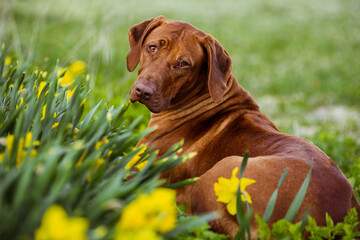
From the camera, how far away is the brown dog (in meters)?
2.11

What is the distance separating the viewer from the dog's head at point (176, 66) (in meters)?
2.70

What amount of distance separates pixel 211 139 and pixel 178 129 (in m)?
0.27

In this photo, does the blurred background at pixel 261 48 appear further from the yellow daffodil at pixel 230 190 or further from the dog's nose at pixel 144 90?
the yellow daffodil at pixel 230 190

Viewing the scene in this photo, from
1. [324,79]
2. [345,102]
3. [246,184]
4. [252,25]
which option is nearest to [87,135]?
[246,184]

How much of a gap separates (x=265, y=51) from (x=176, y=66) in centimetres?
822

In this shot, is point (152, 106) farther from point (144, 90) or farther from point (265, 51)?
point (265, 51)

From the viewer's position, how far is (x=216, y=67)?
111 inches

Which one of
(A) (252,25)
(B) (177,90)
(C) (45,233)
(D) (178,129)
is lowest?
(A) (252,25)

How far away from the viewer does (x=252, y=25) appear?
13883mm

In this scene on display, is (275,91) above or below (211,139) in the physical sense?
below

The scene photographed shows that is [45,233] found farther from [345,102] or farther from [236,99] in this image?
[345,102]

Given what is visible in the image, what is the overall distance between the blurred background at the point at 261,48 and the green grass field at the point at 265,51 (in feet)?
0.06

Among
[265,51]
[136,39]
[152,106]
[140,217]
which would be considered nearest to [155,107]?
[152,106]

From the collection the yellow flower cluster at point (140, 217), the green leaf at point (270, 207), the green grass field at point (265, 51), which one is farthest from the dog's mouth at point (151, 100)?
the yellow flower cluster at point (140, 217)
